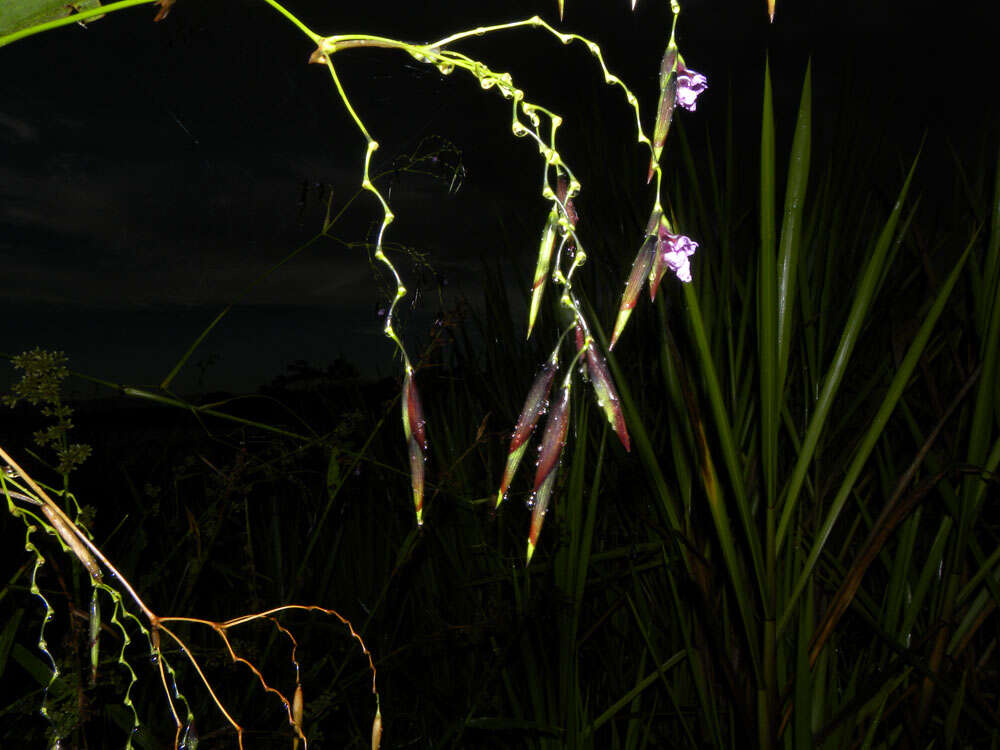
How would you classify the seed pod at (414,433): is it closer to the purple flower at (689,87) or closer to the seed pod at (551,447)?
the seed pod at (551,447)

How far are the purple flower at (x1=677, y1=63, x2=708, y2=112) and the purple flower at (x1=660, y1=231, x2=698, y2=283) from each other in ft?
0.20

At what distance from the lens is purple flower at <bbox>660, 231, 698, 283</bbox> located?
0.34 meters

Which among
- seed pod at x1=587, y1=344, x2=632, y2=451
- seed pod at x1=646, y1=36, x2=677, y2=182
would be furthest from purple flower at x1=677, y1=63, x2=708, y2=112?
seed pod at x1=587, y1=344, x2=632, y2=451

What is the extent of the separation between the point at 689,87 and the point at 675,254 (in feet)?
0.27

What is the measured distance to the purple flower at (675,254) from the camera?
338 mm

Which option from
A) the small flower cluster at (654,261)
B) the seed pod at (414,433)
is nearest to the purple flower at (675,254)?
the small flower cluster at (654,261)

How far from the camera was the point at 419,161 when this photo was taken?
94 centimetres

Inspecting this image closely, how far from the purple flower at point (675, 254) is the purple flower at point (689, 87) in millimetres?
61

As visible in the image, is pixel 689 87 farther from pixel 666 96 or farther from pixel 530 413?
pixel 530 413

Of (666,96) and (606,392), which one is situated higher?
(666,96)

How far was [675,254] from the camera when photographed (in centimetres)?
35

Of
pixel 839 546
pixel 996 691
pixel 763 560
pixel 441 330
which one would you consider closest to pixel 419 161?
pixel 441 330

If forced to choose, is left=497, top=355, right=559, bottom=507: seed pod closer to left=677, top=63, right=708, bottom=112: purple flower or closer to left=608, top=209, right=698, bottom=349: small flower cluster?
left=608, top=209, right=698, bottom=349: small flower cluster

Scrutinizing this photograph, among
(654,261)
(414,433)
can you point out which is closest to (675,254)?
(654,261)
